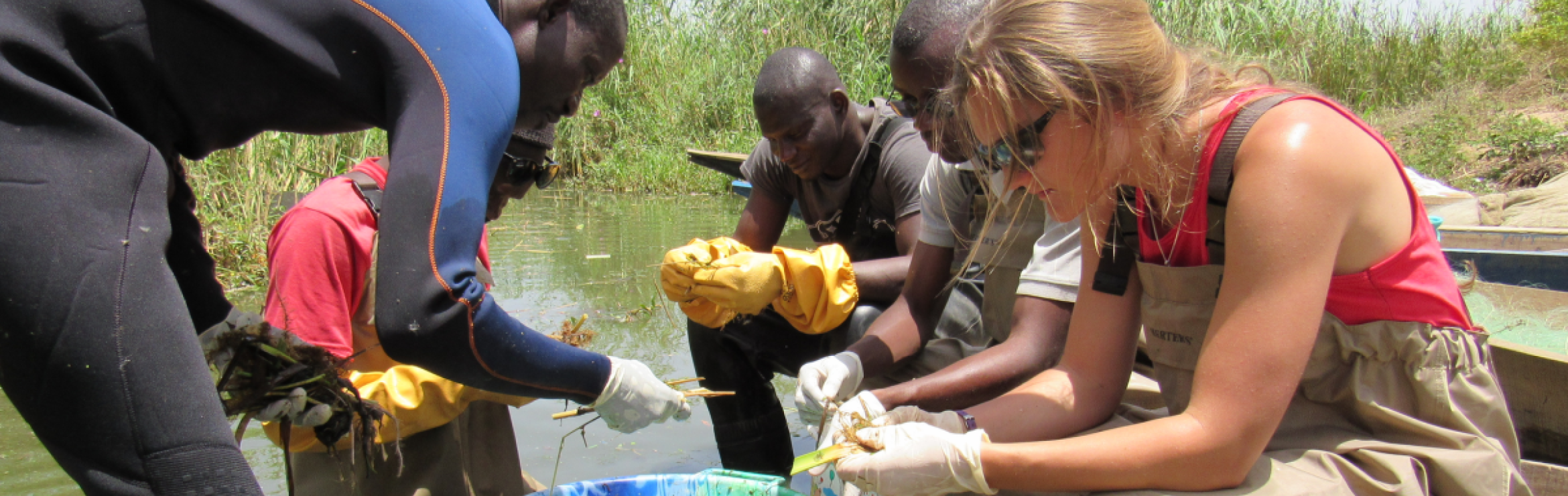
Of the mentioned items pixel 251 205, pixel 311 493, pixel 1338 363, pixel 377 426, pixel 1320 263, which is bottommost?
pixel 251 205

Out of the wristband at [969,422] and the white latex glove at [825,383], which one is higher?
the wristband at [969,422]

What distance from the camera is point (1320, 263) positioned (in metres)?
1.51

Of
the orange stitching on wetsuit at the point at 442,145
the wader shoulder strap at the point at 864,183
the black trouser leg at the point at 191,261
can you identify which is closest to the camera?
the orange stitching on wetsuit at the point at 442,145

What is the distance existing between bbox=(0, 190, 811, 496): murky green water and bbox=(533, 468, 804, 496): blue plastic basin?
31.1 inches

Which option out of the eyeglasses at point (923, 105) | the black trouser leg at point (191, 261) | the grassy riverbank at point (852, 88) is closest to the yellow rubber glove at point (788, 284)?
the eyeglasses at point (923, 105)

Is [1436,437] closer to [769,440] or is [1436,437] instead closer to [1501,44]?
[769,440]

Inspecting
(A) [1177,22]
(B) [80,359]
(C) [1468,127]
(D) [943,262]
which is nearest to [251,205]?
(D) [943,262]

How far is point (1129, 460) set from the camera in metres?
1.65

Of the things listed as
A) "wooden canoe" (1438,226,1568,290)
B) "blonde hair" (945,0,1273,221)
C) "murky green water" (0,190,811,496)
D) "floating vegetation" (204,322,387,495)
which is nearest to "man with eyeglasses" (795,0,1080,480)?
"blonde hair" (945,0,1273,221)

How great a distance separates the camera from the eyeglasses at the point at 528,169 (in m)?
2.54

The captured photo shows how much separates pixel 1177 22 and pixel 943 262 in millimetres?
6202

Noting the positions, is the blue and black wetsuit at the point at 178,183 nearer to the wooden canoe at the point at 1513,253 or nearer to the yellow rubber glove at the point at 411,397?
the yellow rubber glove at the point at 411,397

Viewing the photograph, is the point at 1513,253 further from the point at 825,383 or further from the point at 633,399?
the point at 633,399

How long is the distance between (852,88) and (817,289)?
622 cm
